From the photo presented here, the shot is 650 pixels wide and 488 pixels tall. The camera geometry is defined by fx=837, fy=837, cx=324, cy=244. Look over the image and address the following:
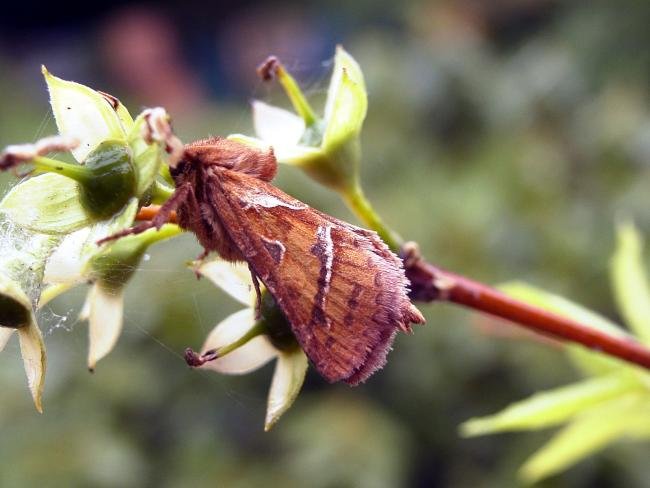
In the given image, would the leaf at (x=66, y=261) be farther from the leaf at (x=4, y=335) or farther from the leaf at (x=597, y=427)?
the leaf at (x=597, y=427)

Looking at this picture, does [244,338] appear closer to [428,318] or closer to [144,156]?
[144,156]

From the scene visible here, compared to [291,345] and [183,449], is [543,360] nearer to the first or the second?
[183,449]

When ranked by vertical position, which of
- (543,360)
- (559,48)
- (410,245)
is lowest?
(543,360)

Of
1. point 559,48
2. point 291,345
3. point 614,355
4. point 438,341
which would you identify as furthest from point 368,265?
point 559,48

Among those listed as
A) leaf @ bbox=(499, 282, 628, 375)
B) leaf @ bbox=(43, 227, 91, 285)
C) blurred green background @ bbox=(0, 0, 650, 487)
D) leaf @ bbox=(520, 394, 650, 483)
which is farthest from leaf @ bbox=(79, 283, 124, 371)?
blurred green background @ bbox=(0, 0, 650, 487)

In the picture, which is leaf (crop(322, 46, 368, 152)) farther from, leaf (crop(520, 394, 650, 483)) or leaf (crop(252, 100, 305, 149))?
leaf (crop(520, 394, 650, 483))

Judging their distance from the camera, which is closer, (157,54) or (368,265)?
(368,265)

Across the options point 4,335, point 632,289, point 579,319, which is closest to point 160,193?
point 4,335
